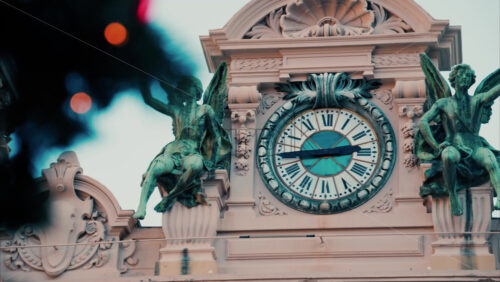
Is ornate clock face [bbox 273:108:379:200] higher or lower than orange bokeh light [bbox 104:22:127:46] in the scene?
higher

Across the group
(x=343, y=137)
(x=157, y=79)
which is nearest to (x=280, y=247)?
(x=343, y=137)

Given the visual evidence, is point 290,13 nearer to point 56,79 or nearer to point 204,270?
point 204,270

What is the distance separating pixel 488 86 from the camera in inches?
362

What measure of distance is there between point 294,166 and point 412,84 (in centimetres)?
161

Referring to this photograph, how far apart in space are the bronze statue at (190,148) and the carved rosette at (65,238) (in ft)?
2.56

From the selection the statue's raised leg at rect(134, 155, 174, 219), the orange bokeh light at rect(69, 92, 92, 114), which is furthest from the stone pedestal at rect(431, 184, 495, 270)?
the orange bokeh light at rect(69, 92, 92, 114)

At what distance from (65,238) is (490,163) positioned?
171 inches

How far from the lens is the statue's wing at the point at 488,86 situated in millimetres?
9141

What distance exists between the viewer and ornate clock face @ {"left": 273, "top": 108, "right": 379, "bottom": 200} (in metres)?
9.34

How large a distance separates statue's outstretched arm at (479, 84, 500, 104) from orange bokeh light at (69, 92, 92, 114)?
651 cm

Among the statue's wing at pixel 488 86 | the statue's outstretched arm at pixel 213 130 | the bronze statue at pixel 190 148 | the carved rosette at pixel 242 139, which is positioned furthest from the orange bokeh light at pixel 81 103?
the statue's wing at pixel 488 86

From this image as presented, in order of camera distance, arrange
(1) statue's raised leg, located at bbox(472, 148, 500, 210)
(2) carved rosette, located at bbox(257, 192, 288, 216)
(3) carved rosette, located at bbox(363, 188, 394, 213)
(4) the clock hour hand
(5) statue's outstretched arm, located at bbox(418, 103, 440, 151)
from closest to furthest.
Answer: (1) statue's raised leg, located at bbox(472, 148, 500, 210), (5) statue's outstretched arm, located at bbox(418, 103, 440, 151), (3) carved rosette, located at bbox(363, 188, 394, 213), (2) carved rosette, located at bbox(257, 192, 288, 216), (4) the clock hour hand

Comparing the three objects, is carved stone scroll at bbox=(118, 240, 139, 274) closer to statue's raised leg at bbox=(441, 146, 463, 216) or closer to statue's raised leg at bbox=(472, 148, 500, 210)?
statue's raised leg at bbox=(441, 146, 463, 216)

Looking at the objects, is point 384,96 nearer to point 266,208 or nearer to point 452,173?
point 452,173
